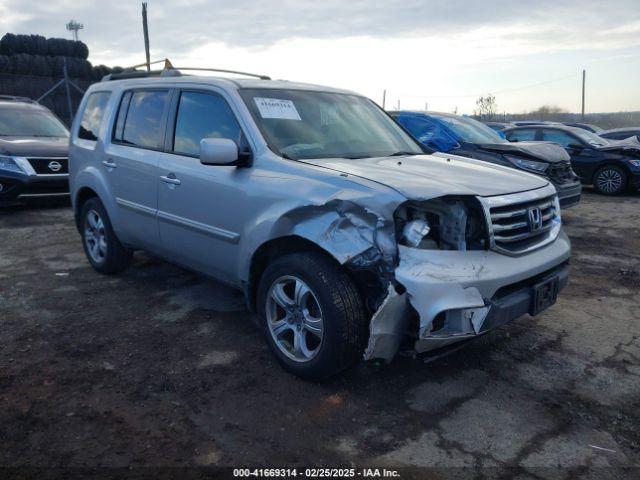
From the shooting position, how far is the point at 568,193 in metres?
7.62

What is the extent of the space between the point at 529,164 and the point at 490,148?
24.7 inches

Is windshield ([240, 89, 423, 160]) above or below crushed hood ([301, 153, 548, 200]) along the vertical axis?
above

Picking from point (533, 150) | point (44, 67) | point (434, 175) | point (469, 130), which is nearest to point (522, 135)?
point (469, 130)

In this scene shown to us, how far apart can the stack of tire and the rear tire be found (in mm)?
13341

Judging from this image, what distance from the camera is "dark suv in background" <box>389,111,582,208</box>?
761 cm

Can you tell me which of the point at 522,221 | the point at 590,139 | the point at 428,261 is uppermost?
the point at 590,139

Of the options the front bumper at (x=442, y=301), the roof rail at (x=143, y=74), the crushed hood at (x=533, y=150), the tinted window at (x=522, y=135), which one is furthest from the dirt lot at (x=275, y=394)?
the tinted window at (x=522, y=135)

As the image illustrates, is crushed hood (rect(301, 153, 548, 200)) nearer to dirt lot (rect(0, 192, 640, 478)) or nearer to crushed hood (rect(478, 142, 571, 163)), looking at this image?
dirt lot (rect(0, 192, 640, 478))

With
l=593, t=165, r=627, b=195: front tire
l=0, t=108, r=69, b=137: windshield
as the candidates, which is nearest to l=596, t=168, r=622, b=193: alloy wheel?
l=593, t=165, r=627, b=195: front tire

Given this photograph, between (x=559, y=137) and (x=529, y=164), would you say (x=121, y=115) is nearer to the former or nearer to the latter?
(x=529, y=164)

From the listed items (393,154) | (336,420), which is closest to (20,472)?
(336,420)

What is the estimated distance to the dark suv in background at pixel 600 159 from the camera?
35.1 feet

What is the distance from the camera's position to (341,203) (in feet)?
9.60

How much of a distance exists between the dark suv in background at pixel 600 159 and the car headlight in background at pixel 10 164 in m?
10.0
